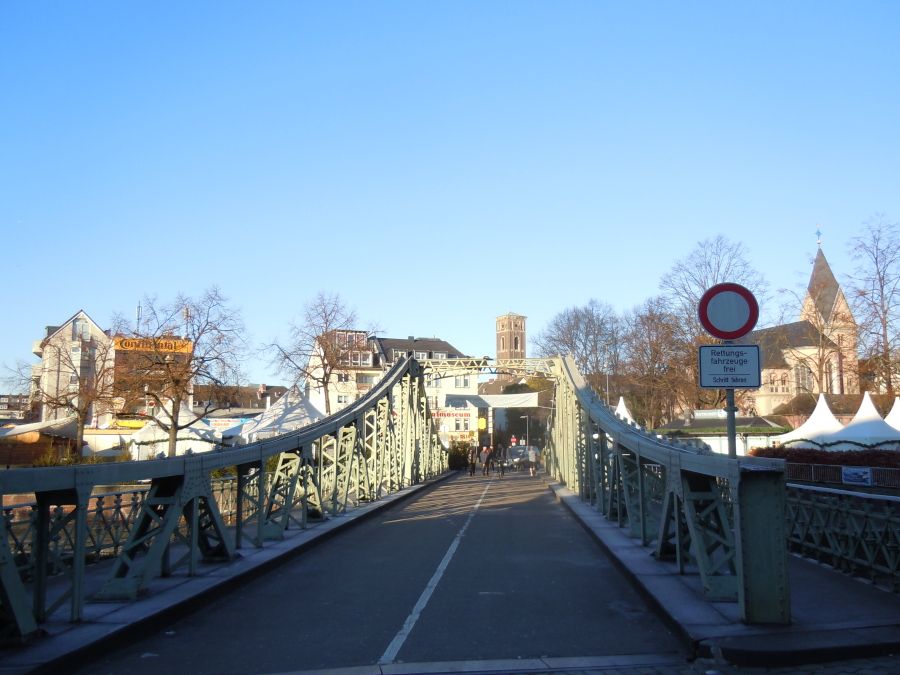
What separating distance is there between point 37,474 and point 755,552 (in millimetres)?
5982

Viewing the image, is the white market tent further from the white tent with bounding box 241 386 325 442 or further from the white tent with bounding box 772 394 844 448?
the white tent with bounding box 772 394 844 448

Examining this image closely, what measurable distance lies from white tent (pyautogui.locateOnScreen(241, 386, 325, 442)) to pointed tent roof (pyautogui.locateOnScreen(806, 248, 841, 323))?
30.0 metres

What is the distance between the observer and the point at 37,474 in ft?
21.5

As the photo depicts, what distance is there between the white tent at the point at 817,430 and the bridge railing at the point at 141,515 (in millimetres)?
18445

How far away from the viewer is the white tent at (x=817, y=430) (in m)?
30.9

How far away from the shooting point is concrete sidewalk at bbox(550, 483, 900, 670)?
6.33 m

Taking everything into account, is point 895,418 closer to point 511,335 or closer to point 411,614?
point 411,614

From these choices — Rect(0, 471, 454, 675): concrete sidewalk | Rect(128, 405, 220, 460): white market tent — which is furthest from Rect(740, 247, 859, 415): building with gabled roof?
Rect(0, 471, 454, 675): concrete sidewalk

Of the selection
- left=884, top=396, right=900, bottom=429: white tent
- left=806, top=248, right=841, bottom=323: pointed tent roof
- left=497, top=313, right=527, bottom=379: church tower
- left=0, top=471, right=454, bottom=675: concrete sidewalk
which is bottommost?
left=0, top=471, right=454, bottom=675: concrete sidewalk

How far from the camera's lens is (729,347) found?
8.39m

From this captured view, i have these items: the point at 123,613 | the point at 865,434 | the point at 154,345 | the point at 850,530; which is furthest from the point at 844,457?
the point at 154,345

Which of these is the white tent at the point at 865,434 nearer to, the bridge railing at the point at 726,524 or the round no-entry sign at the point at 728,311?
the bridge railing at the point at 726,524

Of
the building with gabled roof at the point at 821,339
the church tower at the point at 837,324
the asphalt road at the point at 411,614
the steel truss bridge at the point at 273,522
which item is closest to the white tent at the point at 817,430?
the building with gabled roof at the point at 821,339

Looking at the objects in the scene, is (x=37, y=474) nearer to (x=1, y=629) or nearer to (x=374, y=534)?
(x=1, y=629)
